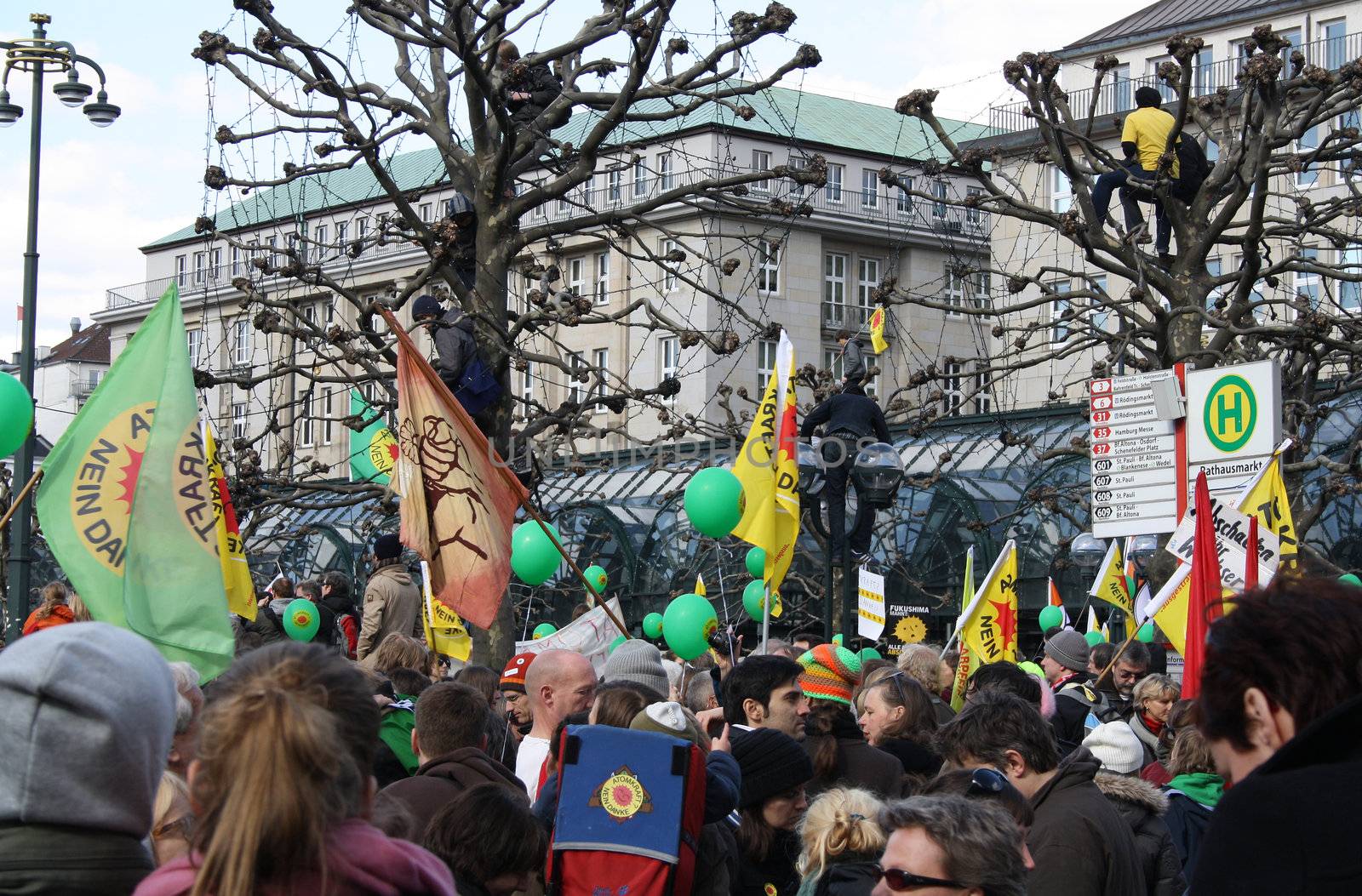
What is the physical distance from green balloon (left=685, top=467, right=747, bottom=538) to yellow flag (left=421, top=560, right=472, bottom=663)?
1763mm

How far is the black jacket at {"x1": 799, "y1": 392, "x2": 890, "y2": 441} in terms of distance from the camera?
1228 cm

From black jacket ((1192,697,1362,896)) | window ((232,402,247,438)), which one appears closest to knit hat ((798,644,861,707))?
black jacket ((1192,697,1362,896))

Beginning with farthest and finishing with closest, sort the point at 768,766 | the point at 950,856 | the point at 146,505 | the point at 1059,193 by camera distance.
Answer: the point at 1059,193
the point at 146,505
the point at 768,766
the point at 950,856

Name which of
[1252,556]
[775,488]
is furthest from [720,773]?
[775,488]

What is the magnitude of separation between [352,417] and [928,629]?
19.4m

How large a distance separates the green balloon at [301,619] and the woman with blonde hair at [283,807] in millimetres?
9650

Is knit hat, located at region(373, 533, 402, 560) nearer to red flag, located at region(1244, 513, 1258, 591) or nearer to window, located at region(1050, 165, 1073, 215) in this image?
red flag, located at region(1244, 513, 1258, 591)

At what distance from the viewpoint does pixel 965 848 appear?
3.79m

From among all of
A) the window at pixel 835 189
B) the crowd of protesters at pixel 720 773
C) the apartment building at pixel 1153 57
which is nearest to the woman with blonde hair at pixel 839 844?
the crowd of protesters at pixel 720 773

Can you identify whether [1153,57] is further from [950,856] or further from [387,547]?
[950,856]

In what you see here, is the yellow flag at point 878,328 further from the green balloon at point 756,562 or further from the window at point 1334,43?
the window at point 1334,43

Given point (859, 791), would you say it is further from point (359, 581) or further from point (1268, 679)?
point (359, 581)

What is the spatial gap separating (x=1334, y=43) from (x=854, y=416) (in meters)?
35.4

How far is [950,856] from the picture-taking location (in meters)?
3.79
